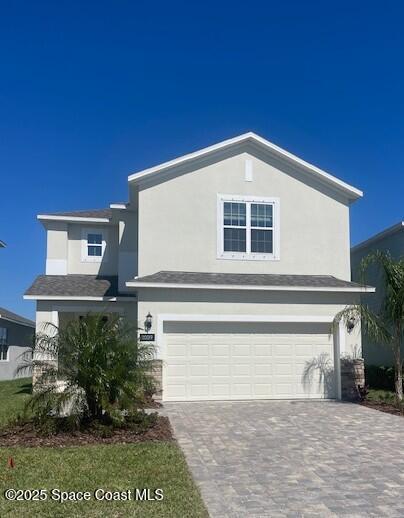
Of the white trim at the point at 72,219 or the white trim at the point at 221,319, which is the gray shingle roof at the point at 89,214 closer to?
the white trim at the point at 72,219

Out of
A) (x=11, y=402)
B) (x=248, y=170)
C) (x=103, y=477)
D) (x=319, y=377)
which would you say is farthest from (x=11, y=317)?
(x=103, y=477)

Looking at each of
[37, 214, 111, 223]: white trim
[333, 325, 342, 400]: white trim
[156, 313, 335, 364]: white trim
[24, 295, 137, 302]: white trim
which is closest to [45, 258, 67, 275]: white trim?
[37, 214, 111, 223]: white trim

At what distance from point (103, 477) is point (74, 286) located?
473 inches

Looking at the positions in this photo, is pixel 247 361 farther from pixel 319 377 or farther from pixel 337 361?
pixel 337 361

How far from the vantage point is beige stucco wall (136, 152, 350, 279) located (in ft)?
53.4

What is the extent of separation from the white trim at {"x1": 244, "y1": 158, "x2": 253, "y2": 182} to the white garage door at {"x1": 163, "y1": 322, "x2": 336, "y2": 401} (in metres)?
4.80

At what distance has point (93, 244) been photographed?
20.8 m

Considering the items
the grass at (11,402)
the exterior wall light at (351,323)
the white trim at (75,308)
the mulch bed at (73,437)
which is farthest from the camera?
the white trim at (75,308)

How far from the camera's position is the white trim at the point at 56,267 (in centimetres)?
2005

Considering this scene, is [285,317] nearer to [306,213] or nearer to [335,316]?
[335,316]

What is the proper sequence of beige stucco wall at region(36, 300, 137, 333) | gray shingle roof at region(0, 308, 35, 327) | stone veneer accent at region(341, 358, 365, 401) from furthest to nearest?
gray shingle roof at region(0, 308, 35, 327), beige stucco wall at region(36, 300, 137, 333), stone veneer accent at region(341, 358, 365, 401)

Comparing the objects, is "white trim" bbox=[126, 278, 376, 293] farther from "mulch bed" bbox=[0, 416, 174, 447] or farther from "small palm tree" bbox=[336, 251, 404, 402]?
"mulch bed" bbox=[0, 416, 174, 447]

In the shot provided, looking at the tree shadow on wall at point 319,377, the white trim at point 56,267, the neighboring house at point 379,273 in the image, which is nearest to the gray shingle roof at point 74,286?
the white trim at point 56,267

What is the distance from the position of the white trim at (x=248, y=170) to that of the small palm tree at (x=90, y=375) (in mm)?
8182
